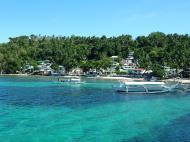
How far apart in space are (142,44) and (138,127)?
13839 centimetres

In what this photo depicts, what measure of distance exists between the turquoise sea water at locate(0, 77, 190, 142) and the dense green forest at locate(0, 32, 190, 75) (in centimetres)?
8225

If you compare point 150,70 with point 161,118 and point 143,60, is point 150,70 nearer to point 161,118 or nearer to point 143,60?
point 143,60

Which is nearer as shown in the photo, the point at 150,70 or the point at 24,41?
the point at 150,70

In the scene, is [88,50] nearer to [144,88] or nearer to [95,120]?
[144,88]

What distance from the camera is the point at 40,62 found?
16888 centimetres

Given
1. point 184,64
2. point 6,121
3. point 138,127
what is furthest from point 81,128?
point 184,64

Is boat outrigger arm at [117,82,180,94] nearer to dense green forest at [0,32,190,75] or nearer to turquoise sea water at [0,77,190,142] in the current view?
turquoise sea water at [0,77,190,142]

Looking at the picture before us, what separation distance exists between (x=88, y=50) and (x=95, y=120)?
12472cm

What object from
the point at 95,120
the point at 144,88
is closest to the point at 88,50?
the point at 144,88

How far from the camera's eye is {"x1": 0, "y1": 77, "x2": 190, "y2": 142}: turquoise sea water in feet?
123

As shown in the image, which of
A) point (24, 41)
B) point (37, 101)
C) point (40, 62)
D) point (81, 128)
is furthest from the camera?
point (24, 41)

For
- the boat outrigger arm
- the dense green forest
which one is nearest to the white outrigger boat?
the boat outrigger arm

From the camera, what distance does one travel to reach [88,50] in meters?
171

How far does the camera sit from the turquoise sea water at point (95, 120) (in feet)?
123
